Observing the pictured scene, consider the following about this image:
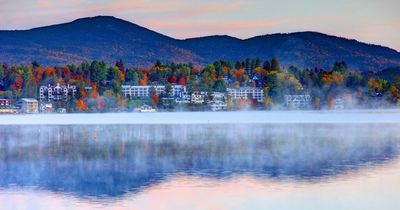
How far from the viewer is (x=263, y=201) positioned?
564 inches

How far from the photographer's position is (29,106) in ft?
293

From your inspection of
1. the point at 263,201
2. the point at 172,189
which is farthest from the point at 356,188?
the point at 172,189

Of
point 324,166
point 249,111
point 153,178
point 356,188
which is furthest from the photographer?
point 249,111

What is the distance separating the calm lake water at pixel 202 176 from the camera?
14.3m

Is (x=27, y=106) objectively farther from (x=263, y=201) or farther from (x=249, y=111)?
(x=263, y=201)

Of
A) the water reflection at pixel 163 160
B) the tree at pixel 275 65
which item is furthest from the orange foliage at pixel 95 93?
the water reflection at pixel 163 160

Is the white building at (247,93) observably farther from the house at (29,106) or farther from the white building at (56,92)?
the house at (29,106)

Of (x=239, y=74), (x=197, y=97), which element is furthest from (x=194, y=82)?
(x=239, y=74)

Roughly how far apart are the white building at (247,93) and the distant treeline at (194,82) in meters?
1.04

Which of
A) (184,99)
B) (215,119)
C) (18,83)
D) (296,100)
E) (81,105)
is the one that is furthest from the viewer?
(296,100)

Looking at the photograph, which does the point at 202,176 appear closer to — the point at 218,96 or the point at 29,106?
the point at 29,106

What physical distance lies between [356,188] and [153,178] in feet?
15.2

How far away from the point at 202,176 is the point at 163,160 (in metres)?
4.09

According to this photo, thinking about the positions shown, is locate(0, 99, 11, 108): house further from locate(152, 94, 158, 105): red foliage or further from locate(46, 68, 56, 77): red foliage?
locate(152, 94, 158, 105): red foliage
